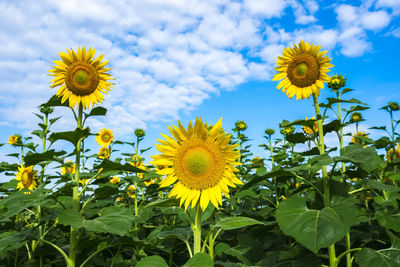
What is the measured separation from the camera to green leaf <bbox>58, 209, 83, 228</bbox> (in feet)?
6.74

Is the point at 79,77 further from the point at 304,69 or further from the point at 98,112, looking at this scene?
the point at 304,69

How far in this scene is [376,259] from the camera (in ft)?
7.79

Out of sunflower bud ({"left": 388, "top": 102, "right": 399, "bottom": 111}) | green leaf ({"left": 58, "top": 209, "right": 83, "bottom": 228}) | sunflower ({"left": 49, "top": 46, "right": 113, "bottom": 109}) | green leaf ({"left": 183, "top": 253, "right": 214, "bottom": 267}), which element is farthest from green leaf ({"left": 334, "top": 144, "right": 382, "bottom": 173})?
sunflower bud ({"left": 388, "top": 102, "right": 399, "bottom": 111})

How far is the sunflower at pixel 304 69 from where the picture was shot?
3.24 metres

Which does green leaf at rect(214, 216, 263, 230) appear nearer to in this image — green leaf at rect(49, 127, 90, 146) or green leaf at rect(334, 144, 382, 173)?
green leaf at rect(334, 144, 382, 173)

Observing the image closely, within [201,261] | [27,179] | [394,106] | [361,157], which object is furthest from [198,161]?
[394,106]

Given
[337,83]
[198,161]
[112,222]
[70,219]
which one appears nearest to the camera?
[198,161]

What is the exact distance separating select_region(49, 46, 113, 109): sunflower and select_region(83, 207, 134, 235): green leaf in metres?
1.05

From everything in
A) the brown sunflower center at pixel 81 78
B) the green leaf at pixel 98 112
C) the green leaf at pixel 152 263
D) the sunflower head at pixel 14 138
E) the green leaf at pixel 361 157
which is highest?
the sunflower head at pixel 14 138

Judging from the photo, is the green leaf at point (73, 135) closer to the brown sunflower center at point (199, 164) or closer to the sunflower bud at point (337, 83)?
the brown sunflower center at point (199, 164)

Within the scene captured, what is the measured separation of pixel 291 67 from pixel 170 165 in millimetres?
1947

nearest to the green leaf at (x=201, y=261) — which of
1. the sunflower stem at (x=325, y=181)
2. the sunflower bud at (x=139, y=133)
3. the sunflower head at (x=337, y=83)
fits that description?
the sunflower stem at (x=325, y=181)

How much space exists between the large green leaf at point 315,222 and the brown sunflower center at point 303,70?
1.32m

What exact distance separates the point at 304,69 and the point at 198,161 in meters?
1.88
